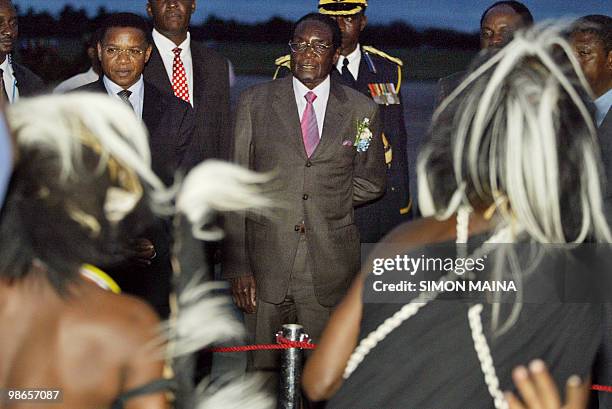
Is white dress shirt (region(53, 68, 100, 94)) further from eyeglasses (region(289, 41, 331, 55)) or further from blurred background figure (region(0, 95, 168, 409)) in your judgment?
blurred background figure (region(0, 95, 168, 409))

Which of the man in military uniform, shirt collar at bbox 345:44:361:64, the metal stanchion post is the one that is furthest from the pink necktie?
the metal stanchion post

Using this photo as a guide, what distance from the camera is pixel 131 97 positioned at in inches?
217

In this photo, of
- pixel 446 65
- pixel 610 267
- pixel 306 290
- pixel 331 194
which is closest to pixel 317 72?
pixel 331 194

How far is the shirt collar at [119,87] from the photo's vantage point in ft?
17.9

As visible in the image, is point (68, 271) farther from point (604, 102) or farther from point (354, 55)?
point (354, 55)

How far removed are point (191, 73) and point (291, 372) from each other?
207cm

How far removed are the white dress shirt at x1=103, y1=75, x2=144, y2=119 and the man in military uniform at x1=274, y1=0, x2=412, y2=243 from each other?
98 centimetres

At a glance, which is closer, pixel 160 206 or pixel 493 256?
pixel 160 206

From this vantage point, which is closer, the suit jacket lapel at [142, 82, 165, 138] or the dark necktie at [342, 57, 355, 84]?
the suit jacket lapel at [142, 82, 165, 138]

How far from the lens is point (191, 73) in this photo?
5.86 m

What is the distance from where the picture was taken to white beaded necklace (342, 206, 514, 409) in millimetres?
2465

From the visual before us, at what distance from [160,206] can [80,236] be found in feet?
0.68

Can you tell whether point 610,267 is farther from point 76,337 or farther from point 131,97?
point 131,97

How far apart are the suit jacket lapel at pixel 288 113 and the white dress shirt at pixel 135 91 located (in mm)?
689
